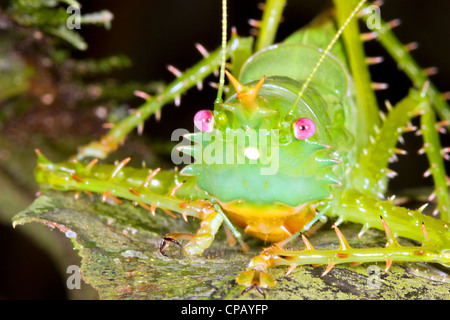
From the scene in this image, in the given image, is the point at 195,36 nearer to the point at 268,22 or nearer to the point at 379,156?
the point at 268,22

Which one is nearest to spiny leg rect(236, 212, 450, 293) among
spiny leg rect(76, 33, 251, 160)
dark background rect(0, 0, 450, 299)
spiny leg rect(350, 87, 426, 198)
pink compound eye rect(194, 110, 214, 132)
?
pink compound eye rect(194, 110, 214, 132)

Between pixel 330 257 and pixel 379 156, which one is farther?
pixel 379 156

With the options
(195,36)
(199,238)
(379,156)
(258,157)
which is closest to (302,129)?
(258,157)

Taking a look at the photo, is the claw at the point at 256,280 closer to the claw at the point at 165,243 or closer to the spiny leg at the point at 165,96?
the claw at the point at 165,243

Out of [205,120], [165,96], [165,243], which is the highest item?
[165,96]

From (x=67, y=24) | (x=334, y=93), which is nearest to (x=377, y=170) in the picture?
(x=334, y=93)

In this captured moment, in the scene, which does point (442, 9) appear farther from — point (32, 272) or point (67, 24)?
point (32, 272)
